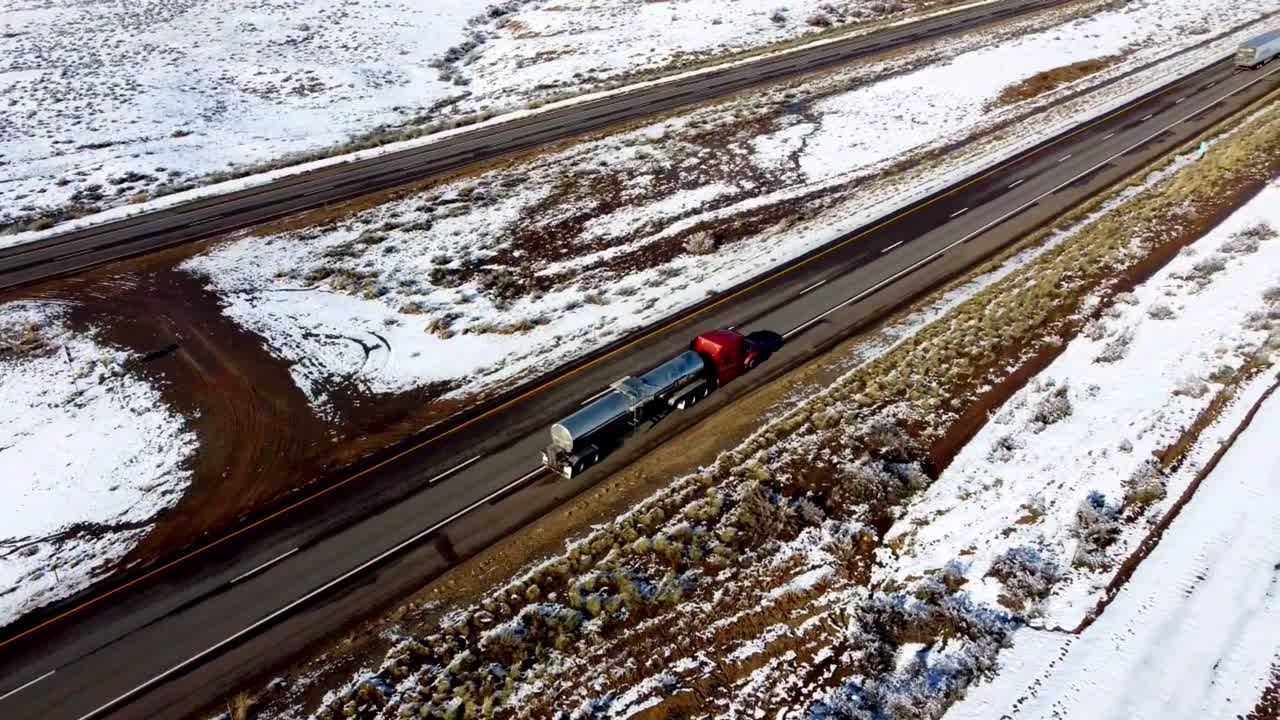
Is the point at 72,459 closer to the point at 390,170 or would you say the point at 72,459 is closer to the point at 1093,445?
the point at 390,170

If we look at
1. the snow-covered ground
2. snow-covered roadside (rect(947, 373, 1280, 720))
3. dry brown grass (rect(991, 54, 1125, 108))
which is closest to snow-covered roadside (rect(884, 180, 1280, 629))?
snow-covered roadside (rect(947, 373, 1280, 720))

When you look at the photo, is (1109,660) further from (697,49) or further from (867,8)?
(867,8)

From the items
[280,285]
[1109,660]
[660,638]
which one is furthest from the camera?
[280,285]

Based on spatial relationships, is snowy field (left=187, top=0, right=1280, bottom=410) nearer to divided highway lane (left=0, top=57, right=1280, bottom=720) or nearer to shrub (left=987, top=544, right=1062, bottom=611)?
divided highway lane (left=0, top=57, right=1280, bottom=720)

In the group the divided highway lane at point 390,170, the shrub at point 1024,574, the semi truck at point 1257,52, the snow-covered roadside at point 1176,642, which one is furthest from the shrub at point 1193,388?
the semi truck at point 1257,52

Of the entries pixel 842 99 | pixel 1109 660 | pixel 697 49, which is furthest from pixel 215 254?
pixel 697 49

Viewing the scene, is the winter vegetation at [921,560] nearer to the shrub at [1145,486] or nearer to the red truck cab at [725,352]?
the shrub at [1145,486]
